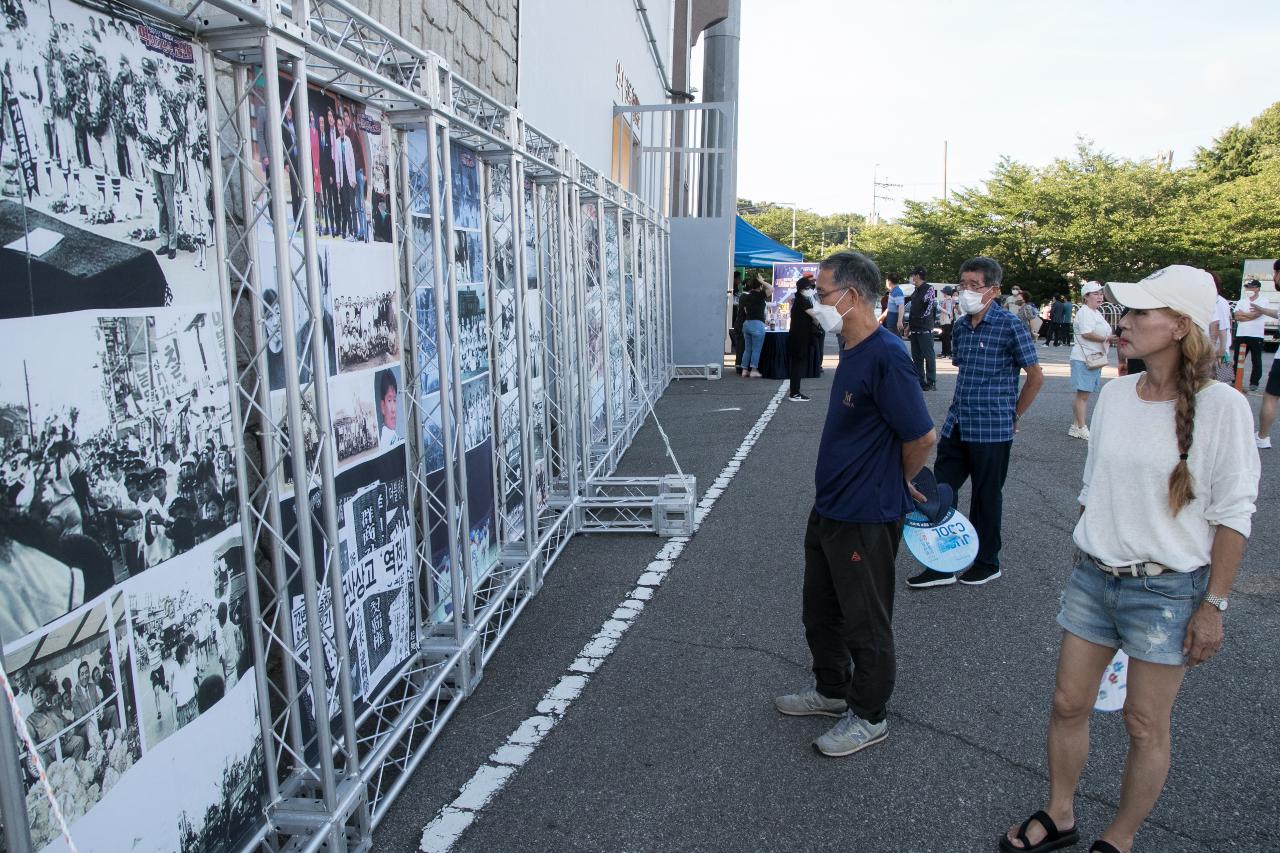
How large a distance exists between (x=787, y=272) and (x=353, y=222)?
18.1 m

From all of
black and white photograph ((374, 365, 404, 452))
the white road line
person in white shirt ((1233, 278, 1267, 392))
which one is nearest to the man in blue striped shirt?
the white road line

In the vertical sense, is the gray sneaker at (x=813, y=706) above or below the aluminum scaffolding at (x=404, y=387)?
below

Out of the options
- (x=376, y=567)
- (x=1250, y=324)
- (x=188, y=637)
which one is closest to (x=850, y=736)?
(x=376, y=567)

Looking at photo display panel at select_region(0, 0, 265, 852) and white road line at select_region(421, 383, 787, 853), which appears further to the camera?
white road line at select_region(421, 383, 787, 853)

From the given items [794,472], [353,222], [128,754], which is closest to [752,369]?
[794,472]

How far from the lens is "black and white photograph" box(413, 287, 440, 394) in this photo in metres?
4.13

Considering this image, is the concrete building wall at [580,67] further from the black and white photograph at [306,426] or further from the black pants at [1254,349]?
the black pants at [1254,349]

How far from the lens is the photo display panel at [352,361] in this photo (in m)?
2.99

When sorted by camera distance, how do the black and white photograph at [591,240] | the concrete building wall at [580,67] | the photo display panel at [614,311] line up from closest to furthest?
the black and white photograph at [591,240]
the concrete building wall at [580,67]
the photo display panel at [614,311]

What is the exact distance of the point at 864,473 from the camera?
12.1ft

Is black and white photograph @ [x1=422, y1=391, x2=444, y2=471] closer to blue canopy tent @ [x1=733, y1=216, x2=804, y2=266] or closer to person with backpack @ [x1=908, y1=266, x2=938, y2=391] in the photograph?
person with backpack @ [x1=908, y1=266, x2=938, y2=391]

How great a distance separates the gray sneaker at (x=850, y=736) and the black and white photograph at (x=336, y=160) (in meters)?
2.67

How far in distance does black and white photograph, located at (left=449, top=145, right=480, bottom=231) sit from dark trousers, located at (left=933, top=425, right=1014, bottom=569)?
3.06 m

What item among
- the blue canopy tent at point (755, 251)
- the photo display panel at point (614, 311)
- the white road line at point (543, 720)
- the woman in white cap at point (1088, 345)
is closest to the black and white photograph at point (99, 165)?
the white road line at point (543, 720)
